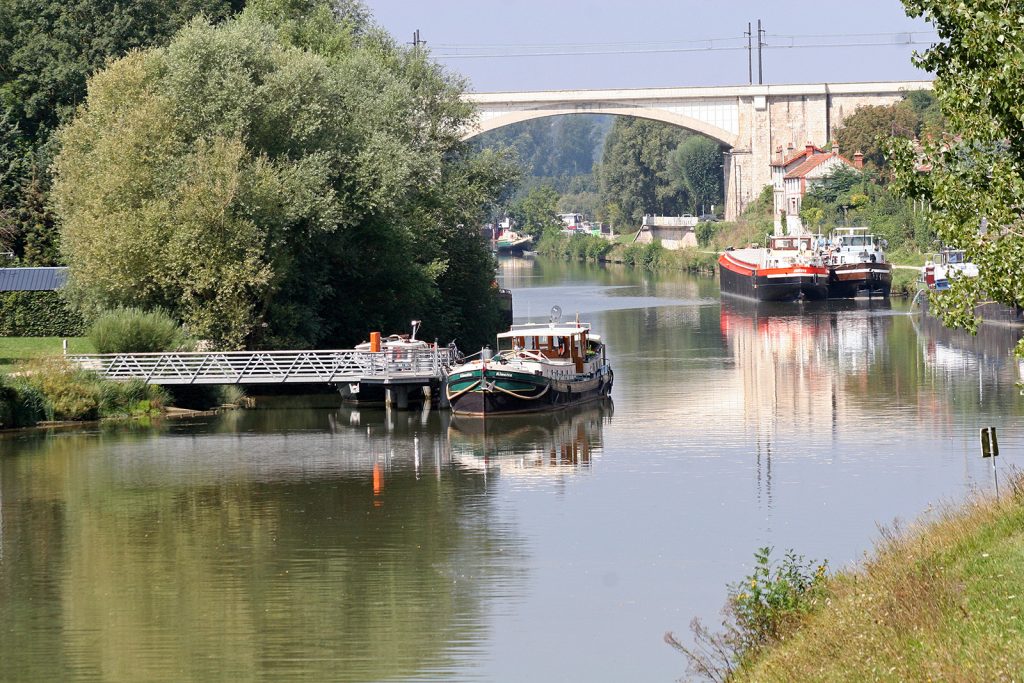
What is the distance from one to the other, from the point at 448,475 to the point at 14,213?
2948 cm

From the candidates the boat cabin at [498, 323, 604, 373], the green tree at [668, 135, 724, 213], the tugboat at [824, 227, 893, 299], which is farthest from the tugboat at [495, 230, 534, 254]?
the boat cabin at [498, 323, 604, 373]

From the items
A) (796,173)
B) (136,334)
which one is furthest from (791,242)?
(136,334)

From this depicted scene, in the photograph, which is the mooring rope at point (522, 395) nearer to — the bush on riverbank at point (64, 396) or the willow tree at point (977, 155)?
the bush on riverbank at point (64, 396)

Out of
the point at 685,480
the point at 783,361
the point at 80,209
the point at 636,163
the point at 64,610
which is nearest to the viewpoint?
the point at 64,610

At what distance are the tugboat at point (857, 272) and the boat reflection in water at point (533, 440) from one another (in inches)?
1642

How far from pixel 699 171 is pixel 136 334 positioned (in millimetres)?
105124

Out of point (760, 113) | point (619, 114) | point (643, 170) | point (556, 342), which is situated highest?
point (760, 113)

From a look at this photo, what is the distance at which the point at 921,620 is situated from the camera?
13867 mm

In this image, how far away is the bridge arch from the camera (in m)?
112

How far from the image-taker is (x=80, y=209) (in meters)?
43.1

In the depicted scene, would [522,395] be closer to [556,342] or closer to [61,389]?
[556,342]

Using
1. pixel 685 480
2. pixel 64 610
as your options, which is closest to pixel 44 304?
pixel 685 480

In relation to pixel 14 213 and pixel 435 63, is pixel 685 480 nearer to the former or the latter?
pixel 435 63

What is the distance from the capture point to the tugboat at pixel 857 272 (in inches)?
3155
